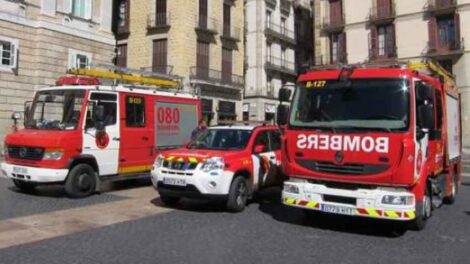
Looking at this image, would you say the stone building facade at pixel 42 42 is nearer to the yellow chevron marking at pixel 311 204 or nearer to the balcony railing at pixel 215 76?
the balcony railing at pixel 215 76

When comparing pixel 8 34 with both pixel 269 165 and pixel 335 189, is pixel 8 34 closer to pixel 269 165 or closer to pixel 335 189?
Result: pixel 269 165

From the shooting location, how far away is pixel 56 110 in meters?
11.8

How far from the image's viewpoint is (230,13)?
41.6m

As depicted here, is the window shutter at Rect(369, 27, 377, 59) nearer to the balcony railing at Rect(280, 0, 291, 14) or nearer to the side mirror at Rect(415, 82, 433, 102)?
the balcony railing at Rect(280, 0, 291, 14)

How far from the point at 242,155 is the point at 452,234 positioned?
4.08 metres

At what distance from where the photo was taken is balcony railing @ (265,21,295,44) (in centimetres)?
4705

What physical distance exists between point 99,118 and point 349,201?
20.5ft

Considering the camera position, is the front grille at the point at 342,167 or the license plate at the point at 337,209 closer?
the front grille at the point at 342,167

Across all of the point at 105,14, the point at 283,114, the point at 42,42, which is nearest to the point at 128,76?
the point at 283,114

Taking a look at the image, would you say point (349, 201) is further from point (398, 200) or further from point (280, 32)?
point (280, 32)

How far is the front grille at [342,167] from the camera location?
785 centimetres

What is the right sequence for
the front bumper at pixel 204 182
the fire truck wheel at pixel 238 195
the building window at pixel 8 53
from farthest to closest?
the building window at pixel 8 53 < the fire truck wheel at pixel 238 195 < the front bumper at pixel 204 182

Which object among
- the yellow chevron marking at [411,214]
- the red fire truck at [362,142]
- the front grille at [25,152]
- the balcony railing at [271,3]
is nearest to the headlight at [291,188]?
the red fire truck at [362,142]

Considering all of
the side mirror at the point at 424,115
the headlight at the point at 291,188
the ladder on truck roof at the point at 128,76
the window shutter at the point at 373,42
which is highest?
the window shutter at the point at 373,42
